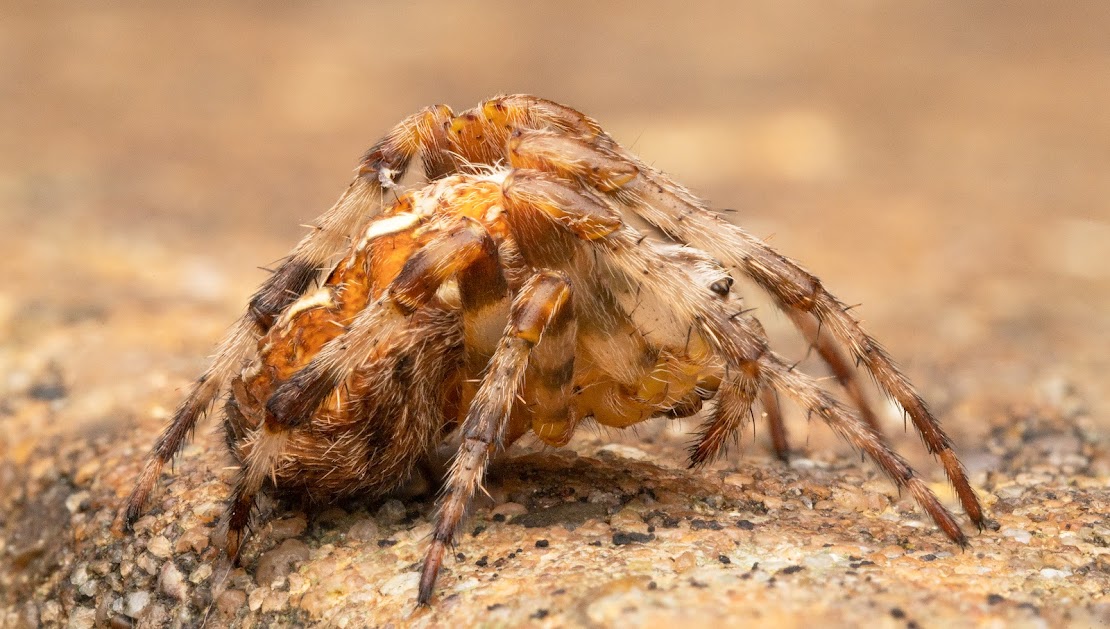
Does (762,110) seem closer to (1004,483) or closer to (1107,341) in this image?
(1107,341)

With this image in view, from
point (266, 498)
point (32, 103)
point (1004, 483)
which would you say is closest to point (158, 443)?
point (266, 498)

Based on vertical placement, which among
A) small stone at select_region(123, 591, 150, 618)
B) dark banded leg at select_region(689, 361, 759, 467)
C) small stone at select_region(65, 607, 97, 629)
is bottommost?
small stone at select_region(65, 607, 97, 629)

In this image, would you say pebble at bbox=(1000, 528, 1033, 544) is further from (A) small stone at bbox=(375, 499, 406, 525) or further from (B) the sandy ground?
(A) small stone at bbox=(375, 499, 406, 525)

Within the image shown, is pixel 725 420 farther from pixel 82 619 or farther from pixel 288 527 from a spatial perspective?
pixel 82 619

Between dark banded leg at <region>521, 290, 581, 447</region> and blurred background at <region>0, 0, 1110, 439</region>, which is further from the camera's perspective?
blurred background at <region>0, 0, 1110, 439</region>

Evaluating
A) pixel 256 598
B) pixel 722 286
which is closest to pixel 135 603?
pixel 256 598

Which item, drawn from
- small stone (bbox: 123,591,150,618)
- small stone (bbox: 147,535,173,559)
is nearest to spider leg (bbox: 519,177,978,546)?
small stone (bbox: 147,535,173,559)
